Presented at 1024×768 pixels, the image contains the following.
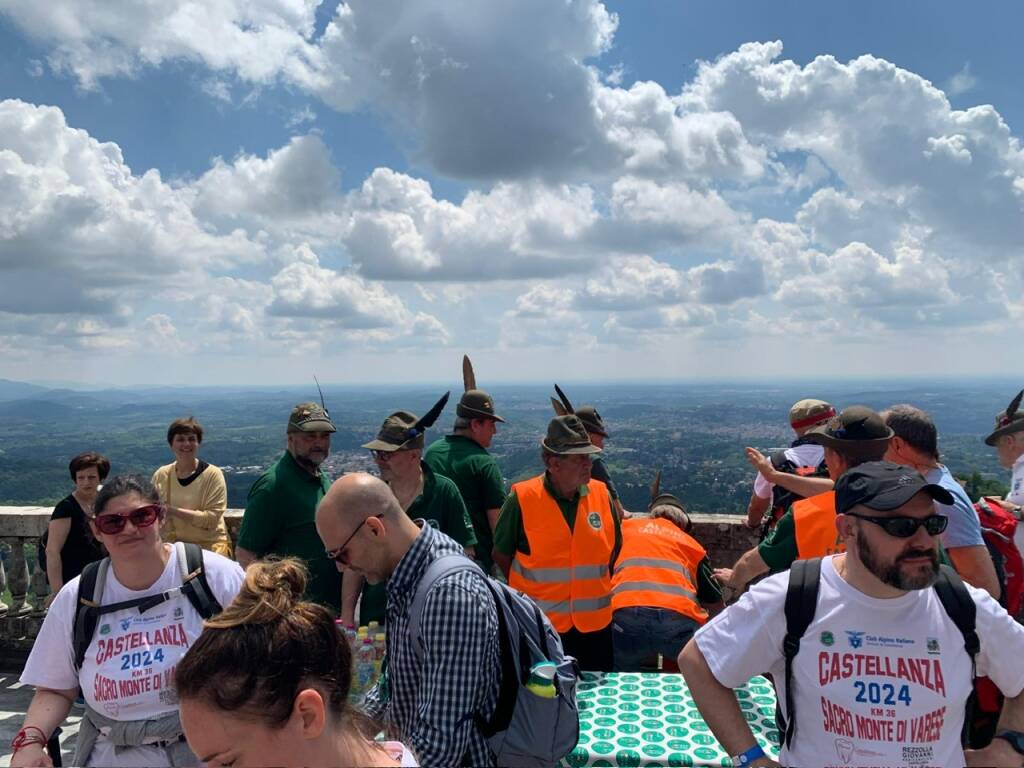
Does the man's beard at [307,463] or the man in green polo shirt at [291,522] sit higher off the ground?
the man's beard at [307,463]

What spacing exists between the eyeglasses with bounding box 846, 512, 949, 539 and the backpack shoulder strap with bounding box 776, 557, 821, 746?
256 millimetres

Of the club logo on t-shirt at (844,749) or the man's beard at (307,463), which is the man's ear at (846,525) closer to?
the club logo on t-shirt at (844,749)

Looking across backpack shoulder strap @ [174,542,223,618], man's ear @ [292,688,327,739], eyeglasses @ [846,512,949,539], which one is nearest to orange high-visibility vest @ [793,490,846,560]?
eyeglasses @ [846,512,949,539]

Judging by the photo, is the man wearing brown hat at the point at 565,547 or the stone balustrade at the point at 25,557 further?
the stone balustrade at the point at 25,557

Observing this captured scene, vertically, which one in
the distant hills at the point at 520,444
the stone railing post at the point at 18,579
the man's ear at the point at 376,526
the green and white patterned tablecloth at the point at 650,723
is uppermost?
the man's ear at the point at 376,526

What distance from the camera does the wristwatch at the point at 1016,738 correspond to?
2.02 meters

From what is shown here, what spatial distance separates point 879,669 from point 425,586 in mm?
1418

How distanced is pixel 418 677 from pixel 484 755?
316 millimetres

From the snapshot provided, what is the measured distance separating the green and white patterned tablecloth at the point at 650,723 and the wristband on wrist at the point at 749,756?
46 centimetres

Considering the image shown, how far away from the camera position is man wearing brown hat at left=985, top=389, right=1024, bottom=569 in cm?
430

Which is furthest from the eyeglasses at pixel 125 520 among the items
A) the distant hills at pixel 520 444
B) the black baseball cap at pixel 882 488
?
the black baseball cap at pixel 882 488

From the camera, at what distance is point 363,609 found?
3.96 metres

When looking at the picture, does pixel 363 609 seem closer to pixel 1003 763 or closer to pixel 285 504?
pixel 285 504

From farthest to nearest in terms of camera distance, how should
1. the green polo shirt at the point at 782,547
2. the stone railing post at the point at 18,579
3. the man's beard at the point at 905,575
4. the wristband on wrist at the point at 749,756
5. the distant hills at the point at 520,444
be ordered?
the distant hills at the point at 520,444 → the stone railing post at the point at 18,579 → the green polo shirt at the point at 782,547 → the wristband on wrist at the point at 749,756 → the man's beard at the point at 905,575
